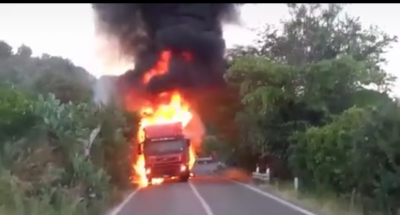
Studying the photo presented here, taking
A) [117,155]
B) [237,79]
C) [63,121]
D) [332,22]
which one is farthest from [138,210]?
[332,22]

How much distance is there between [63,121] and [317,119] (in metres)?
16.9

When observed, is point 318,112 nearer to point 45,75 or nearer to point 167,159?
point 167,159

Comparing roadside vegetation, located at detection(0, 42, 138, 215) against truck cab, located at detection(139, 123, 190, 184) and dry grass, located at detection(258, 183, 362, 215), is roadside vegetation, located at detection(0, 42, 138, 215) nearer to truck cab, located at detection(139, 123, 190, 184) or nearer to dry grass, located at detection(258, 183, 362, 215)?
dry grass, located at detection(258, 183, 362, 215)

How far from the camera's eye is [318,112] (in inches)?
1448

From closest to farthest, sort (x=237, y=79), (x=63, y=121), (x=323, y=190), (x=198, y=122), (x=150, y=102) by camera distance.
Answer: (x=63, y=121) → (x=323, y=190) → (x=237, y=79) → (x=150, y=102) → (x=198, y=122)

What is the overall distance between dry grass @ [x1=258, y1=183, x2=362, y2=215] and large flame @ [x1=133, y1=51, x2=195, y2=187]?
10.8m

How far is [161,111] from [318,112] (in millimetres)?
11361

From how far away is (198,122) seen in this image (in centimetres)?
4900

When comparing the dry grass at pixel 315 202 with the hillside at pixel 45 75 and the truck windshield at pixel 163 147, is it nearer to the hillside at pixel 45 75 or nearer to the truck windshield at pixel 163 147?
the truck windshield at pixel 163 147

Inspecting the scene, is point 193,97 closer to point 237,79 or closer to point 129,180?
point 237,79

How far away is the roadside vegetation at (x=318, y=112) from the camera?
21.3 m

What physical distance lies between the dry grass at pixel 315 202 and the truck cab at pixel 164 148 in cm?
849

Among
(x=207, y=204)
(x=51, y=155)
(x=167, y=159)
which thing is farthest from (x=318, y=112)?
(x=51, y=155)

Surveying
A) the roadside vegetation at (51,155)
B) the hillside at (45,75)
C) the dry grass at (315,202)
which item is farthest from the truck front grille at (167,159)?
the roadside vegetation at (51,155)
